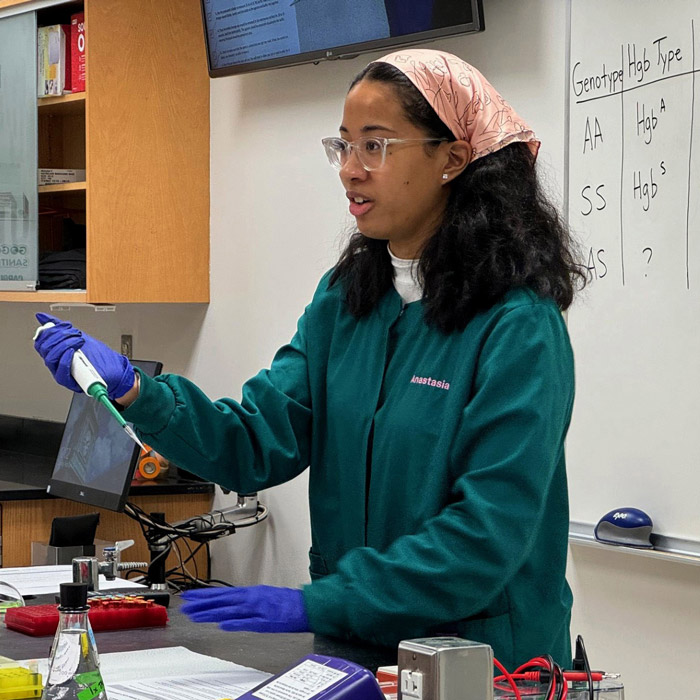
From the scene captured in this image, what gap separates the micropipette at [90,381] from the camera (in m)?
1.45

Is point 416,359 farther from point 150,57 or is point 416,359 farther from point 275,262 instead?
point 150,57

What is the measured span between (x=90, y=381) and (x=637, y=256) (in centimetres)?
108

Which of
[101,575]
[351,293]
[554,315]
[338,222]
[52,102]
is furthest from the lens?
[52,102]

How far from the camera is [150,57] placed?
126 inches

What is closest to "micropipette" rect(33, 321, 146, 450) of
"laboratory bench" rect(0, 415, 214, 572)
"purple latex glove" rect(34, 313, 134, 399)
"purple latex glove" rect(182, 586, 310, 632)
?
"purple latex glove" rect(34, 313, 134, 399)

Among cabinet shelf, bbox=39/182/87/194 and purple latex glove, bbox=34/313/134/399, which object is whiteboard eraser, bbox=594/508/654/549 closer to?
purple latex glove, bbox=34/313/134/399

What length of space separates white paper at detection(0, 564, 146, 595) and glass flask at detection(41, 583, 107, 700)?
83 cm

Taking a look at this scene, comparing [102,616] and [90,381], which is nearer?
[90,381]

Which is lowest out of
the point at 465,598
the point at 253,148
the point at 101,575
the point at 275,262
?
the point at 101,575

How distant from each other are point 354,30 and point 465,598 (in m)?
1.63

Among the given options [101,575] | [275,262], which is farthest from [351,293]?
[275,262]

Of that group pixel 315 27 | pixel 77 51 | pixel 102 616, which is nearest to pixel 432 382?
pixel 102 616

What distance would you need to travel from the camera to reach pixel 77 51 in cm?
321

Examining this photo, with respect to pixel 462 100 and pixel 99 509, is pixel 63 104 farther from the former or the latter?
pixel 462 100
